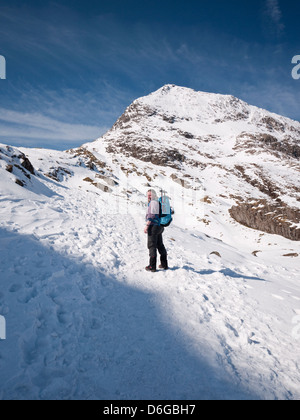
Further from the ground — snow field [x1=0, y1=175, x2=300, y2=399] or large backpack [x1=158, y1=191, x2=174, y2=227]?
large backpack [x1=158, y1=191, x2=174, y2=227]

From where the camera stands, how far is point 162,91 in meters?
197

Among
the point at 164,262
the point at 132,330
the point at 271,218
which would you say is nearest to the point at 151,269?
the point at 164,262

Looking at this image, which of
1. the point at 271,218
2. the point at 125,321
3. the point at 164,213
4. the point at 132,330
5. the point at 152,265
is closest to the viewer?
the point at 132,330

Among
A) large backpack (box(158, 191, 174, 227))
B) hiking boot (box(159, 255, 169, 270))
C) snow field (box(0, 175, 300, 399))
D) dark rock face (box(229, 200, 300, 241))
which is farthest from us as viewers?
dark rock face (box(229, 200, 300, 241))

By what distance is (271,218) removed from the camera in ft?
75.2

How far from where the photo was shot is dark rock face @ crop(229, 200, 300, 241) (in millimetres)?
20531

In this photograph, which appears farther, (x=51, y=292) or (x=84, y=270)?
(x=84, y=270)

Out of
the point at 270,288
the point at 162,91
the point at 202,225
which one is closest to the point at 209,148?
the point at 202,225

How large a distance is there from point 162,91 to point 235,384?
23262 centimetres

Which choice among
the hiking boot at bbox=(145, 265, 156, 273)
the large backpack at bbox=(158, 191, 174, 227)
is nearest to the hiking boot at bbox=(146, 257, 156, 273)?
the hiking boot at bbox=(145, 265, 156, 273)

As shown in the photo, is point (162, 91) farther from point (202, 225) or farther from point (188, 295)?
point (188, 295)

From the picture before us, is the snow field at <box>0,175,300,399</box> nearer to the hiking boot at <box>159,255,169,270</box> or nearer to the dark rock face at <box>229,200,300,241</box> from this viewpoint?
the hiking boot at <box>159,255,169,270</box>

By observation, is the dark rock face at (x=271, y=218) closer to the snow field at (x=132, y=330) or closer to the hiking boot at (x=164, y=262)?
the snow field at (x=132, y=330)

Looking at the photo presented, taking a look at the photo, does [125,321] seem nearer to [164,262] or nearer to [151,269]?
[151,269]
